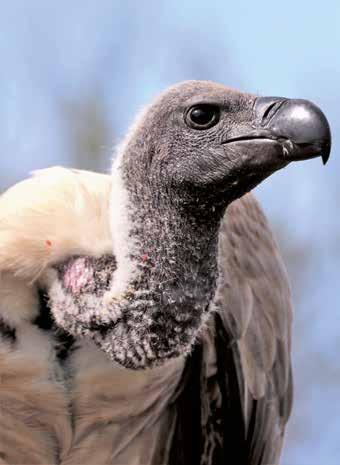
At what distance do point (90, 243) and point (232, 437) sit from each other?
4.62 feet

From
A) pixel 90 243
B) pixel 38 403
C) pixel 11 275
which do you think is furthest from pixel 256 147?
pixel 38 403

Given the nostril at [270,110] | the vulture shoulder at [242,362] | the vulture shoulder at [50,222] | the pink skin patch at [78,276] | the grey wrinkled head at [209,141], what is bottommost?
the vulture shoulder at [242,362]

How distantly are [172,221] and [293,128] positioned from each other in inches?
19.0

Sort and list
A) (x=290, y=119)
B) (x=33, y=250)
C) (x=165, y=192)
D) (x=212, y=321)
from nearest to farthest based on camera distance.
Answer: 1. (x=290, y=119)
2. (x=165, y=192)
3. (x=33, y=250)
4. (x=212, y=321)

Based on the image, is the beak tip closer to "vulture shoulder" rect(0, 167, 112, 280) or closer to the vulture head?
the vulture head

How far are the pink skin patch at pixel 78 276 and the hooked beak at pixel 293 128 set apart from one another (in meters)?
0.64

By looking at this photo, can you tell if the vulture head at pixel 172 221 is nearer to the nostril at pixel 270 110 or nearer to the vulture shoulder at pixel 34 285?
the nostril at pixel 270 110

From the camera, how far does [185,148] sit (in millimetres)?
3596

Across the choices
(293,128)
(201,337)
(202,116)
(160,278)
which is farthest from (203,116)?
(201,337)

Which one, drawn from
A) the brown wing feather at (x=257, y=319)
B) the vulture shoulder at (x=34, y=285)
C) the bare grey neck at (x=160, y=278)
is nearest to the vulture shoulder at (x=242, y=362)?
the brown wing feather at (x=257, y=319)

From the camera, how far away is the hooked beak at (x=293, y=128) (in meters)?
3.34

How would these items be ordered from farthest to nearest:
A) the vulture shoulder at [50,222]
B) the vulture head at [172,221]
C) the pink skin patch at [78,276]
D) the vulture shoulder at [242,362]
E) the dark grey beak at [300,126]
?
1. the vulture shoulder at [242,362]
2. the vulture shoulder at [50,222]
3. the pink skin patch at [78,276]
4. the vulture head at [172,221]
5. the dark grey beak at [300,126]

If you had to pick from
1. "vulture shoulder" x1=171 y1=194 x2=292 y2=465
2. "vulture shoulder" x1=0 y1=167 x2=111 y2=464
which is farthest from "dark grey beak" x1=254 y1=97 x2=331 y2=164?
"vulture shoulder" x1=171 y1=194 x2=292 y2=465

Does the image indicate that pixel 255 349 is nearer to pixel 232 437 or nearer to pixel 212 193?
pixel 232 437
